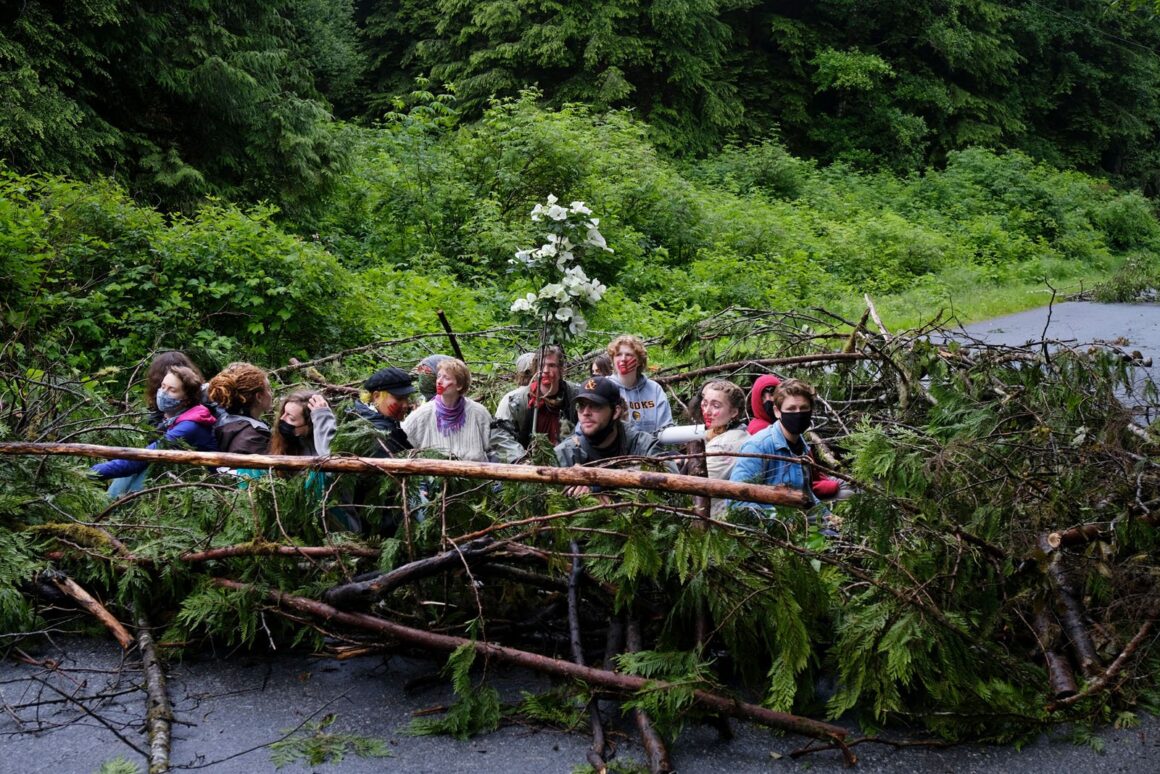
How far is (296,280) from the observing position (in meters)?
9.88

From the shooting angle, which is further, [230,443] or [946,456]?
[230,443]

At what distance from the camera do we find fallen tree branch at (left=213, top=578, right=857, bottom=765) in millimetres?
4012

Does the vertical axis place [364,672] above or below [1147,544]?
below

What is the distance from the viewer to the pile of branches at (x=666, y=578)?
13.3 ft

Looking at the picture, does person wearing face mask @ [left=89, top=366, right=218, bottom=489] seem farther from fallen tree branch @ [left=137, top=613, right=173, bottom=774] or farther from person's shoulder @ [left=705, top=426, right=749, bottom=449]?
person's shoulder @ [left=705, top=426, right=749, bottom=449]

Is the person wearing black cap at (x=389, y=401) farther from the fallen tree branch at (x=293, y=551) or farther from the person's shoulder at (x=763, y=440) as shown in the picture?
the person's shoulder at (x=763, y=440)

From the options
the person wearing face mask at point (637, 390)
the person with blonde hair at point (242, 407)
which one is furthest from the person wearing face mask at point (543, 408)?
the person with blonde hair at point (242, 407)

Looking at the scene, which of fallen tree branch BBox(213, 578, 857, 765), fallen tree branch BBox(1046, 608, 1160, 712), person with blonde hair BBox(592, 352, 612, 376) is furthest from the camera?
person with blonde hair BBox(592, 352, 612, 376)

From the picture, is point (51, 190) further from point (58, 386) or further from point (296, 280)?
point (58, 386)

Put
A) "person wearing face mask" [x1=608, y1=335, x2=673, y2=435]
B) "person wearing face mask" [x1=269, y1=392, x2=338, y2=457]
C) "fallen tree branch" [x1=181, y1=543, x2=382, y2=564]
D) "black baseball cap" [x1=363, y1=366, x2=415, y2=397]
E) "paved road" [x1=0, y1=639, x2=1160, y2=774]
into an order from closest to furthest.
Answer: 1. "paved road" [x1=0, y1=639, x2=1160, y2=774]
2. "fallen tree branch" [x1=181, y1=543, x2=382, y2=564]
3. "person wearing face mask" [x1=269, y1=392, x2=338, y2=457]
4. "black baseball cap" [x1=363, y1=366, x2=415, y2=397]
5. "person wearing face mask" [x1=608, y1=335, x2=673, y2=435]

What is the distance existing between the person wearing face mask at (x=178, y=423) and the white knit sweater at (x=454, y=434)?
1126 millimetres

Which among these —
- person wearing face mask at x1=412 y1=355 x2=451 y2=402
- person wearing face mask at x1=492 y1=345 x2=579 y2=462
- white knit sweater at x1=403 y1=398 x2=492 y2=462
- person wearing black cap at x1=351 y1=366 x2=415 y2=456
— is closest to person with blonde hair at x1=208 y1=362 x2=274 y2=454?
person wearing black cap at x1=351 y1=366 x2=415 y2=456

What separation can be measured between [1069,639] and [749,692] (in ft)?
4.65

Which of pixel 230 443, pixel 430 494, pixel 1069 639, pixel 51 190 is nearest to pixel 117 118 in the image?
pixel 51 190
